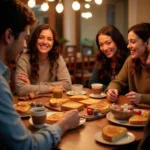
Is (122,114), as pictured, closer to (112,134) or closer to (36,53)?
(112,134)

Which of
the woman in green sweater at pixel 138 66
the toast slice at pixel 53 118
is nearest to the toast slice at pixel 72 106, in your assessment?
the toast slice at pixel 53 118

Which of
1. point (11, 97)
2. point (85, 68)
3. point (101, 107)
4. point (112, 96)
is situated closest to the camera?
point (11, 97)

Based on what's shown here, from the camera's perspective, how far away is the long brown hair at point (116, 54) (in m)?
2.98

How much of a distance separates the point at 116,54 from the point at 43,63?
2.84 feet

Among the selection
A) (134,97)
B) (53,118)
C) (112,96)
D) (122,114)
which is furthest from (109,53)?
(53,118)

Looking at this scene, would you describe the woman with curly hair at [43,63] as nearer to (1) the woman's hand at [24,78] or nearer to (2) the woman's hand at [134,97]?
(1) the woman's hand at [24,78]

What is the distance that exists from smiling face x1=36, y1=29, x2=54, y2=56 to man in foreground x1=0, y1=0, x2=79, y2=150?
145 cm

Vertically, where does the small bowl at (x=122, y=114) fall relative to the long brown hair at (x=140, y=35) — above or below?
below

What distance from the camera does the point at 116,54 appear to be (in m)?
3.00

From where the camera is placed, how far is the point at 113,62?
120 inches

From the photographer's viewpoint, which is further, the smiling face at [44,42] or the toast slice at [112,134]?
the smiling face at [44,42]

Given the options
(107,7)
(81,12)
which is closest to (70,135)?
(81,12)

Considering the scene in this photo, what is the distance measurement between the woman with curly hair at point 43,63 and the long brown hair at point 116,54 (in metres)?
0.49

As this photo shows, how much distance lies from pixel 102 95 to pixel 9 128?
51.1 inches
